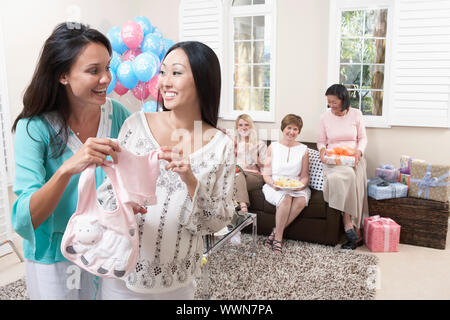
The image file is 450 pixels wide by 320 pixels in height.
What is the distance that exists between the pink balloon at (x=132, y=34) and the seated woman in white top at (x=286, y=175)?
1733 mm

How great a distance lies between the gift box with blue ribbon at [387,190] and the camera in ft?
11.4

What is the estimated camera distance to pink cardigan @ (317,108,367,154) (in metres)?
3.73

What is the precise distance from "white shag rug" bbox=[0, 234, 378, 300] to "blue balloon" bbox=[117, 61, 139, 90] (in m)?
1.89

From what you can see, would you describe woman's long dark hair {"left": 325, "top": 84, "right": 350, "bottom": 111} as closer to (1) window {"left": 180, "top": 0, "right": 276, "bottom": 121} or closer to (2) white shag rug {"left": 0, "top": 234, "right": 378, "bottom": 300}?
(1) window {"left": 180, "top": 0, "right": 276, "bottom": 121}

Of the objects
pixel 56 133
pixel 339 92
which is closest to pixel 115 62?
pixel 339 92

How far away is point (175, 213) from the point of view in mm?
1115

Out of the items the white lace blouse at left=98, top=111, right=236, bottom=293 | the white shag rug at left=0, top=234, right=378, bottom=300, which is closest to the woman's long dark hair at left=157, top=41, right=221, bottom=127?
the white lace blouse at left=98, top=111, right=236, bottom=293

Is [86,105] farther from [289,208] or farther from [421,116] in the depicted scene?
[421,116]

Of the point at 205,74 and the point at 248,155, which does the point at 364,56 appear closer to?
the point at 248,155

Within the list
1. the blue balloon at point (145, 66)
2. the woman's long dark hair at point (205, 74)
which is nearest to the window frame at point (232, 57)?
the blue balloon at point (145, 66)

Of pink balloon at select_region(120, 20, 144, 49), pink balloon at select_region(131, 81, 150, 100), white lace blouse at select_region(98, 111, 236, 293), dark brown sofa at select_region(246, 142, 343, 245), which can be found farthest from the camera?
pink balloon at select_region(131, 81, 150, 100)

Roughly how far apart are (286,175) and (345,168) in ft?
1.68
